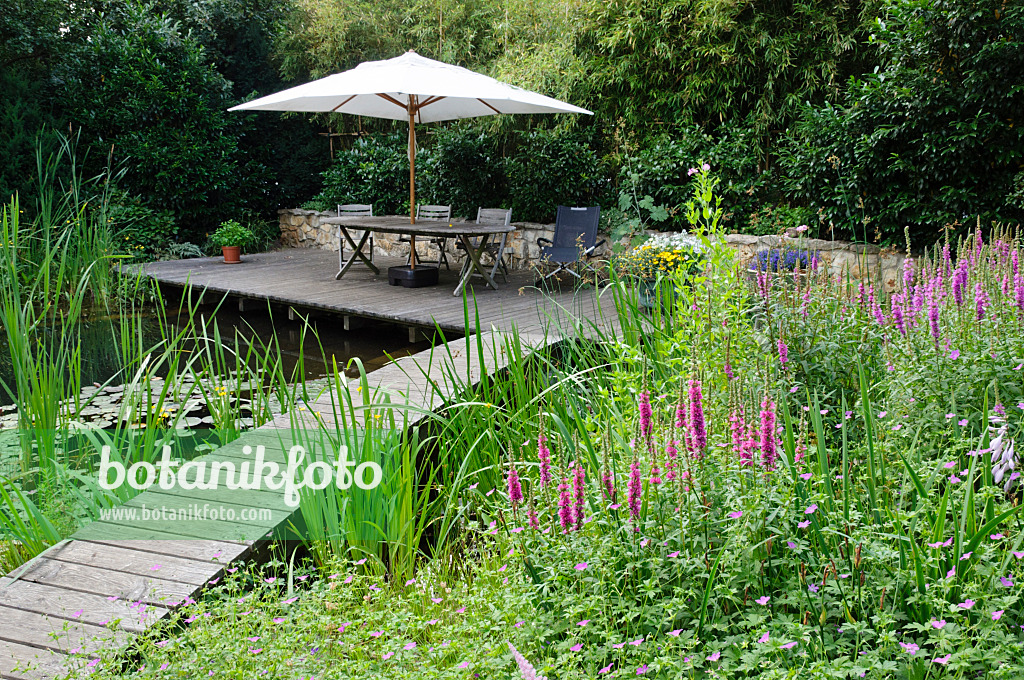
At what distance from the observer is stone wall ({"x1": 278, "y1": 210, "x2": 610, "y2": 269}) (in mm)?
9062

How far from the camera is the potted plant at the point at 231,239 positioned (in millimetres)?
9836

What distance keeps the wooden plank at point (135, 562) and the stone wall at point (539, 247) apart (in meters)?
2.10

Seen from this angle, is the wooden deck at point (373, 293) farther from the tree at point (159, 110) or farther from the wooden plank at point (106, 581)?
the wooden plank at point (106, 581)

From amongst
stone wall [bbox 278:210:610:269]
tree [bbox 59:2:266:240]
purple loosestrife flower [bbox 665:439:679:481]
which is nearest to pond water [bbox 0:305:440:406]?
stone wall [bbox 278:210:610:269]

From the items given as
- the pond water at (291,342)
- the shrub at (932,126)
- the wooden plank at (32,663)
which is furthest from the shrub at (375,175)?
the wooden plank at (32,663)

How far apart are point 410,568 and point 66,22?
33.6 ft

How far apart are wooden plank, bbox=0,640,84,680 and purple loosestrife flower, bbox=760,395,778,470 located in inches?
60.6

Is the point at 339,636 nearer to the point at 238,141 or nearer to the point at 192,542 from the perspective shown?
the point at 192,542

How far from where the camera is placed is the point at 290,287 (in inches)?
314

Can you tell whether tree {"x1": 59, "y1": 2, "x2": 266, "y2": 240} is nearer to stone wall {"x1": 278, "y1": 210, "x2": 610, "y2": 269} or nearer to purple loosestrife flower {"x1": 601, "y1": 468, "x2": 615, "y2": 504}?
→ stone wall {"x1": 278, "y1": 210, "x2": 610, "y2": 269}

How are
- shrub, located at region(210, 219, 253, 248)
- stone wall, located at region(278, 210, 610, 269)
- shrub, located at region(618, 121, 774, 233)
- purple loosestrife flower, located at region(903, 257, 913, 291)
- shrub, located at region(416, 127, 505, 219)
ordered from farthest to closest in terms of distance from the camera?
shrub, located at region(210, 219, 253, 248), shrub, located at region(416, 127, 505, 219), stone wall, located at region(278, 210, 610, 269), shrub, located at region(618, 121, 774, 233), purple loosestrife flower, located at region(903, 257, 913, 291)

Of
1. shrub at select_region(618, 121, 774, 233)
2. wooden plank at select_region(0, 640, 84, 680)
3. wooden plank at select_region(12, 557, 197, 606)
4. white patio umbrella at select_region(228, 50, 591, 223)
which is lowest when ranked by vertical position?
wooden plank at select_region(0, 640, 84, 680)

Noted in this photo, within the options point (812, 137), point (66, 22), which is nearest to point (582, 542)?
point (812, 137)

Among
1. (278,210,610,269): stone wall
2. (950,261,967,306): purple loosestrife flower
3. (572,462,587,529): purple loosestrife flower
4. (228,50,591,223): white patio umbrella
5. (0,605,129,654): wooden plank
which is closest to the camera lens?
(572,462,587,529): purple loosestrife flower
